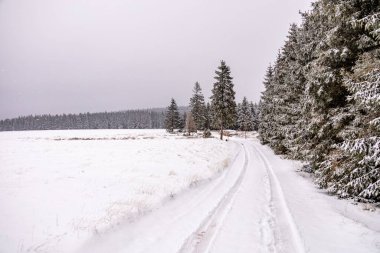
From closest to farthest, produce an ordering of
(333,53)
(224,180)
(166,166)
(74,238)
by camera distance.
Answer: (74,238) < (333,53) < (224,180) < (166,166)

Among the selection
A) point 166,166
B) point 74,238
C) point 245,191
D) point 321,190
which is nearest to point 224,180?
point 245,191

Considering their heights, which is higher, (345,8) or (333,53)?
(345,8)

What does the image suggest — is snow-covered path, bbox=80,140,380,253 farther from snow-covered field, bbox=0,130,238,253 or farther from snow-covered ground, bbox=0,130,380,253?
snow-covered field, bbox=0,130,238,253

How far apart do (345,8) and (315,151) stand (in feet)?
19.9

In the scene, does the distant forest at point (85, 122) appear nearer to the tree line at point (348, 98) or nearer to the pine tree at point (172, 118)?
the pine tree at point (172, 118)

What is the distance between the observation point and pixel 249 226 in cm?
733

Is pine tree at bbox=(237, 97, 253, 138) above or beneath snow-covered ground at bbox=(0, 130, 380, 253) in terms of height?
above

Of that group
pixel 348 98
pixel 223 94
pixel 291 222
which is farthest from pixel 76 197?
pixel 223 94

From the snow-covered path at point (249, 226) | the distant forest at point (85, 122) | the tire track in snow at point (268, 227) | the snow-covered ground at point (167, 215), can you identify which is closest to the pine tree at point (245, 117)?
the snow-covered ground at point (167, 215)

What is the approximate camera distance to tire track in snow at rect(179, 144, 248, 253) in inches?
241

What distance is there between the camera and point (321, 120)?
36.8 ft

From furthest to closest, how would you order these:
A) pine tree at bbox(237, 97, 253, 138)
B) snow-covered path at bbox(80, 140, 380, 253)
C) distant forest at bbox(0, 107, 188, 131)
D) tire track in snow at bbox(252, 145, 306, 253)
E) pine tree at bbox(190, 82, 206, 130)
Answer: distant forest at bbox(0, 107, 188, 131) → pine tree at bbox(237, 97, 253, 138) → pine tree at bbox(190, 82, 206, 130) → snow-covered path at bbox(80, 140, 380, 253) → tire track in snow at bbox(252, 145, 306, 253)

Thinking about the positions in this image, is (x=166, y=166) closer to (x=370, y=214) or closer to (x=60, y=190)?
(x=60, y=190)

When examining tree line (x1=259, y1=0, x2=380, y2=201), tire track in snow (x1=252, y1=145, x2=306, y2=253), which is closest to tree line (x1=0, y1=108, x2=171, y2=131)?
tire track in snow (x1=252, y1=145, x2=306, y2=253)
